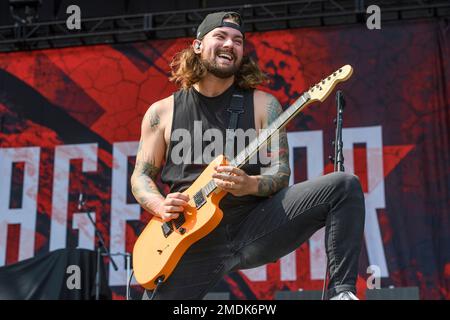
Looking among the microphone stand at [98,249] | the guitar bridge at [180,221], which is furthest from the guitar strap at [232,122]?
the microphone stand at [98,249]

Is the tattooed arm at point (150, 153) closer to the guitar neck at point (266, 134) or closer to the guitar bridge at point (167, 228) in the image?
the guitar bridge at point (167, 228)

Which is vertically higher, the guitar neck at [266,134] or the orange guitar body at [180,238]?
the guitar neck at [266,134]

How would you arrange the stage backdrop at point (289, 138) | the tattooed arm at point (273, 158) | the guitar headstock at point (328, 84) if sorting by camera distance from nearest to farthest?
the tattooed arm at point (273, 158), the guitar headstock at point (328, 84), the stage backdrop at point (289, 138)

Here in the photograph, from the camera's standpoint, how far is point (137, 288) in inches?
329

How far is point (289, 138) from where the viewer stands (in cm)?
867

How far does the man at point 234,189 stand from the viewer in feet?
9.36

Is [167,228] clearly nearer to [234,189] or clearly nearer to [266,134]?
[234,189]

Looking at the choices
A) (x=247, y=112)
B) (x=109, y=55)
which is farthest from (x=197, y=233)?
(x=109, y=55)

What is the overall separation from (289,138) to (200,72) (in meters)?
4.99

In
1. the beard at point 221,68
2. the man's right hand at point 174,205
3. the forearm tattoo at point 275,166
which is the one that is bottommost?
the man's right hand at point 174,205

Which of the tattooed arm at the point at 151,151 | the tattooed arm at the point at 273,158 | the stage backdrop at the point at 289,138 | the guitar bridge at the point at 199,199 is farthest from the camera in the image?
the stage backdrop at the point at 289,138

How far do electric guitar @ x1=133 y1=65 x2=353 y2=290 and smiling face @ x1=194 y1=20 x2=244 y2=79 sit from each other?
0.42 metres

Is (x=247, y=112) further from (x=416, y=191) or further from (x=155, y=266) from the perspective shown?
(x=416, y=191)

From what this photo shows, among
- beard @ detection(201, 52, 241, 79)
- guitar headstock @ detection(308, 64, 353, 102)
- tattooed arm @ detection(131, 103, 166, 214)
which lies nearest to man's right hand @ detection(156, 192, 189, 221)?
tattooed arm @ detection(131, 103, 166, 214)
